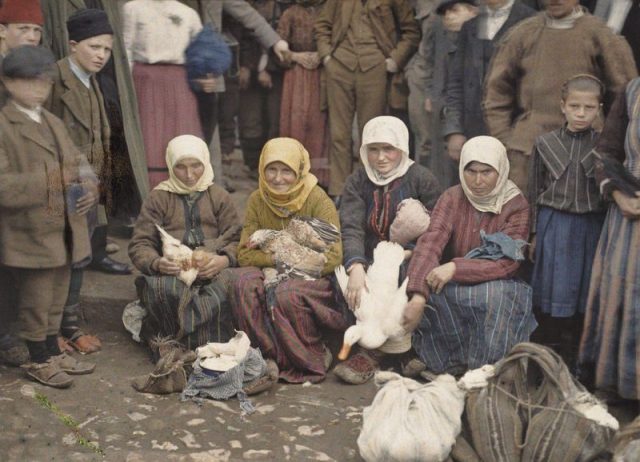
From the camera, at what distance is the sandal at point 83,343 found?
5.46 m

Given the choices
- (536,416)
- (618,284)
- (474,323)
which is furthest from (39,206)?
(618,284)

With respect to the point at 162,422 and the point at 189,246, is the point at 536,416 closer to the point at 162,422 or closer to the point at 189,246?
the point at 162,422

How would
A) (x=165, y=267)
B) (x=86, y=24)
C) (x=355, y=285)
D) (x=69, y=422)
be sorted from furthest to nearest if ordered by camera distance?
(x=86, y=24), (x=165, y=267), (x=355, y=285), (x=69, y=422)

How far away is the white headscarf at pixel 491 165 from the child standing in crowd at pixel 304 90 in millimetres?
2291

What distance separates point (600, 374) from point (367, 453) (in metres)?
1.32

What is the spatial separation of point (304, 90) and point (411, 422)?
3642 mm

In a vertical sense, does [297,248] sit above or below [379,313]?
above

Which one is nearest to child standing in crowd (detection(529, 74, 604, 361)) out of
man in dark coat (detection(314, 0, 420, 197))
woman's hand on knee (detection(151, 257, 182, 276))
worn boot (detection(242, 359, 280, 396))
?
worn boot (detection(242, 359, 280, 396))

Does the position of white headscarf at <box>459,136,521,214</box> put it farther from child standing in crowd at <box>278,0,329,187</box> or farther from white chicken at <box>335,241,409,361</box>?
child standing in crowd at <box>278,0,329,187</box>

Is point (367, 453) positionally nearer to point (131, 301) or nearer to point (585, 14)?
point (131, 301)

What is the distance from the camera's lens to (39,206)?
15.9ft

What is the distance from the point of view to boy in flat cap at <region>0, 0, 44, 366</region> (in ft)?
16.8

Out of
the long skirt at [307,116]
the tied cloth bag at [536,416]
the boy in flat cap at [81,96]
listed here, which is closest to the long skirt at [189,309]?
the boy in flat cap at [81,96]

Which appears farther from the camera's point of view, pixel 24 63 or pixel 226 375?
pixel 226 375
